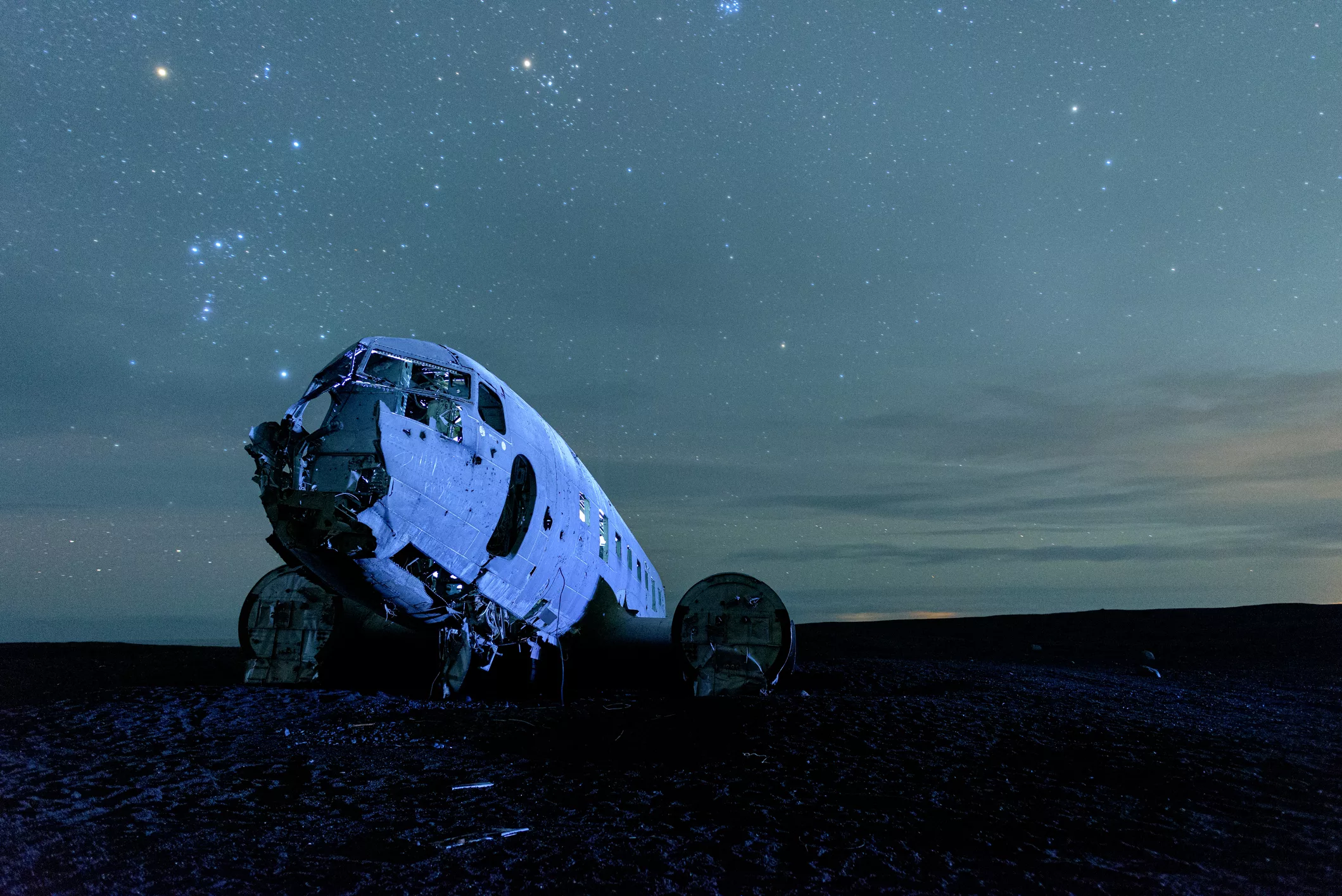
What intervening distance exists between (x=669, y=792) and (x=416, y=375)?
6575mm

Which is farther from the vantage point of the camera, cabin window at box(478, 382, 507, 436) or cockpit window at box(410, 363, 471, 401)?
cabin window at box(478, 382, 507, 436)

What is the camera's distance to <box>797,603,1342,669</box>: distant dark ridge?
24156 mm

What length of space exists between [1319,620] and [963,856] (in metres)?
34.5

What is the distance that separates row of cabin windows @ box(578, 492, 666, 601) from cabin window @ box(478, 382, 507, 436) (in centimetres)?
281

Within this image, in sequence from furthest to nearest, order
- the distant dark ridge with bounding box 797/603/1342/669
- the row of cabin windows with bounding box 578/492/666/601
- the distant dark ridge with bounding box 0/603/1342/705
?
the distant dark ridge with bounding box 797/603/1342/669 < the distant dark ridge with bounding box 0/603/1342/705 < the row of cabin windows with bounding box 578/492/666/601

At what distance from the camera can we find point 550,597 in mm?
12000

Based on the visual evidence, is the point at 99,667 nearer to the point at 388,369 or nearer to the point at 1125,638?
the point at 388,369

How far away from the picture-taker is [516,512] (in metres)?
11.0

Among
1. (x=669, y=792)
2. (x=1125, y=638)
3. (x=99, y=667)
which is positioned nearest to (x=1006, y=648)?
(x=1125, y=638)

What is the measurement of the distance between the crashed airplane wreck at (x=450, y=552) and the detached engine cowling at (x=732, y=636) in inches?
1.0

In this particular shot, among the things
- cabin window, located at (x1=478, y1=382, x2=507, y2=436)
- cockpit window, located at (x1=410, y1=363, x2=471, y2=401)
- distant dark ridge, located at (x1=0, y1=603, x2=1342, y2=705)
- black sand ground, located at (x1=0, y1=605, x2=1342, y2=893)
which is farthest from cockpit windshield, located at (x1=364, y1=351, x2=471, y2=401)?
distant dark ridge, located at (x1=0, y1=603, x2=1342, y2=705)

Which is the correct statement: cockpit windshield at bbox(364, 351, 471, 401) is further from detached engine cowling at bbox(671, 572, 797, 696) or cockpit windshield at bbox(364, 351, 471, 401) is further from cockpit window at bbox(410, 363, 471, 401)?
detached engine cowling at bbox(671, 572, 797, 696)

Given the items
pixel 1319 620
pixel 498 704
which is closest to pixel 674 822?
pixel 498 704

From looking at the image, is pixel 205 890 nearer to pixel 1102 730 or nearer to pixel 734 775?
pixel 734 775
